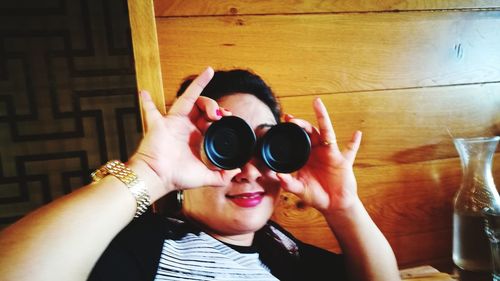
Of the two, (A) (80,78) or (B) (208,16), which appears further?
(A) (80,78)

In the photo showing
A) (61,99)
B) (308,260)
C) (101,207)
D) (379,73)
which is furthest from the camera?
(61,99)

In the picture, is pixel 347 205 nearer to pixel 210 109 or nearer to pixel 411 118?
pixel 210 109

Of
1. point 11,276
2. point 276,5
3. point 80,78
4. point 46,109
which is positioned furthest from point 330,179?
point 46,109

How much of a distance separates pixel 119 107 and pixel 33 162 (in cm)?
48

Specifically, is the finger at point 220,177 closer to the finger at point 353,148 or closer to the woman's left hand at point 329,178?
the woman's left hand at point 329,178

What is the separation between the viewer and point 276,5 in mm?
1088

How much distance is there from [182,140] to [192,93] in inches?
4.2

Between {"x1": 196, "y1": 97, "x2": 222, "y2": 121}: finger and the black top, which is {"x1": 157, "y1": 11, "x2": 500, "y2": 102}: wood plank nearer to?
{"x1": 196, "y1": 97, "x2": 222, "y2": 121}: finger

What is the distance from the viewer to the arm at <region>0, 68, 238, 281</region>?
1.62 feet

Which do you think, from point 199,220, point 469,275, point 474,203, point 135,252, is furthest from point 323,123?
point 469,275

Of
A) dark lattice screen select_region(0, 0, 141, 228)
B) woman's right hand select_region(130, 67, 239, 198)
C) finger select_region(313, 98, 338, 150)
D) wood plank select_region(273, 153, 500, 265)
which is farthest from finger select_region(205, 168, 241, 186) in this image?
dark lattice screen select_region(0, 0, 141, 228)

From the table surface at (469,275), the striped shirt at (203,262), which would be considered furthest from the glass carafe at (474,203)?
the striped shirt at (203,262)

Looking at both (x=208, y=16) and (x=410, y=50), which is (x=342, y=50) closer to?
(x=410, y=50)

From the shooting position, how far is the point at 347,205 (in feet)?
2.89
